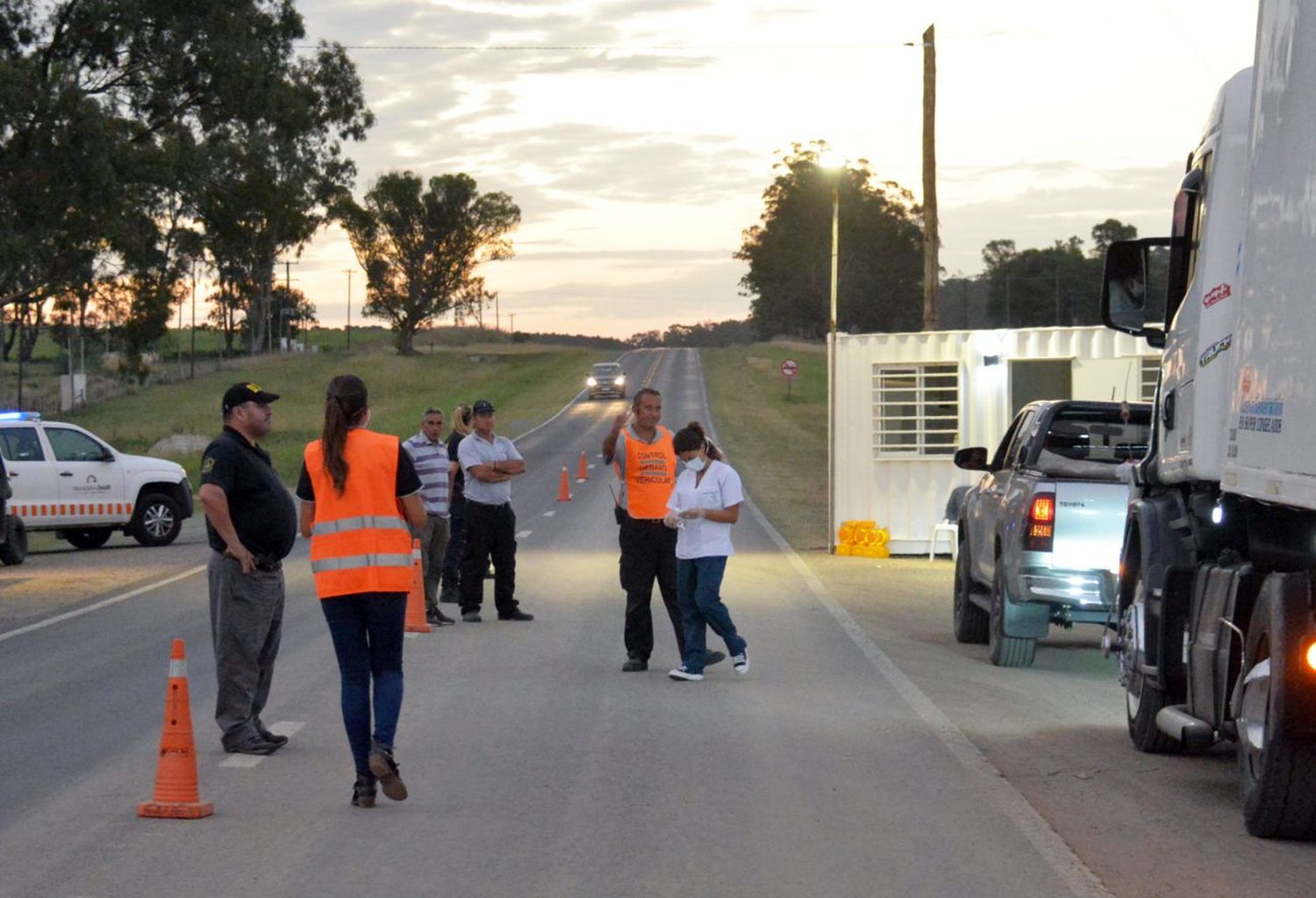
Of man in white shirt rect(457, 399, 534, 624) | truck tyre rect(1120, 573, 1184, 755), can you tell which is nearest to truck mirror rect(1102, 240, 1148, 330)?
truck tyre rect(1120, 573, 1184, 755)

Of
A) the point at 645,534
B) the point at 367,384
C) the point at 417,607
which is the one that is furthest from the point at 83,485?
the point at 367,384

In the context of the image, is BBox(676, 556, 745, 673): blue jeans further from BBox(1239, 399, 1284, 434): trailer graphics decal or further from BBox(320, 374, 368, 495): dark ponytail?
BBox(1239, 399, 1284, 434): trailer graphics decal

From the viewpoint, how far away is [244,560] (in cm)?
934

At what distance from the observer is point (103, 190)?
3606cm

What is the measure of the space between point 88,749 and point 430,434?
259 inches

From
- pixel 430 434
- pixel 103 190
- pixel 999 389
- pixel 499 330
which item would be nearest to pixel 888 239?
pixel 499 330

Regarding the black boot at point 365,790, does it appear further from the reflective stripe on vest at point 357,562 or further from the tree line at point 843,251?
the tree line at point 843,251

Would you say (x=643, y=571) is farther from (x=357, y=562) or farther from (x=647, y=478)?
(x=357, y=562)

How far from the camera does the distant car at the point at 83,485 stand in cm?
2445

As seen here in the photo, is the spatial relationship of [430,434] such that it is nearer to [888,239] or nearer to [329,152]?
[329,152]

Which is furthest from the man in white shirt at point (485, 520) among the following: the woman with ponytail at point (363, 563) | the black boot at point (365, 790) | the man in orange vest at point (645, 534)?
the black boot at point (365, 790)

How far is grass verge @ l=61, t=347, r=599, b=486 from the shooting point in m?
61.5

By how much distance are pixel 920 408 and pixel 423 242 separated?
313 feet

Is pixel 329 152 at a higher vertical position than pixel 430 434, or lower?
higher
